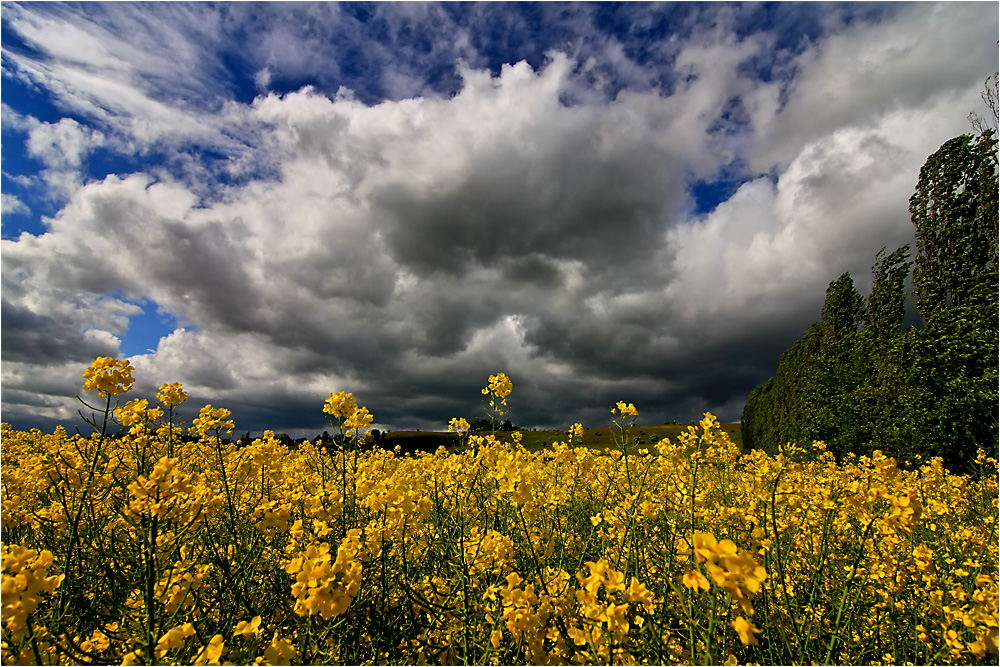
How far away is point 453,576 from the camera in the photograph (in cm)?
317

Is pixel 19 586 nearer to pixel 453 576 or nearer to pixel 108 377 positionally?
pixel 108 377

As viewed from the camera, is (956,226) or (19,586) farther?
(956,226)

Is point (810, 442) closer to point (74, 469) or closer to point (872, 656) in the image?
point (872, 656)

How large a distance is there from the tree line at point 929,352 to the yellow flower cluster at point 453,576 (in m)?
9.99

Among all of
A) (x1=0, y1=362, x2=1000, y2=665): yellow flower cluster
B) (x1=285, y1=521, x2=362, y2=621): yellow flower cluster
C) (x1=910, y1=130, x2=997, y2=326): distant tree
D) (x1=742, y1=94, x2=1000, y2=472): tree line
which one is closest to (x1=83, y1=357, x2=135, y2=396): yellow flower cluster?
(x1=0, y1=362, x2=1000, y2=665): yellow flower cluster

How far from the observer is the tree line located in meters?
11.8

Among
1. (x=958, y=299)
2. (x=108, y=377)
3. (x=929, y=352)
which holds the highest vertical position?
(x=958, y=299)

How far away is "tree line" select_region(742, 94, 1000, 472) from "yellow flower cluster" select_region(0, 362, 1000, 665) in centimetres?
999

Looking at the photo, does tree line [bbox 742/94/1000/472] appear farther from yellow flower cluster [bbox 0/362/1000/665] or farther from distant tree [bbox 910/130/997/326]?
yellow flower cluster [bbox 0/362/1000/665]

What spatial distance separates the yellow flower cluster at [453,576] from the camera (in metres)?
2.00

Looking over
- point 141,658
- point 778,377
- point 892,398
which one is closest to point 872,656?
point 141,658

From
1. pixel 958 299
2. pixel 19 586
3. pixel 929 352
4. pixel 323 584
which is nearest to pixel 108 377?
pixel 19 586

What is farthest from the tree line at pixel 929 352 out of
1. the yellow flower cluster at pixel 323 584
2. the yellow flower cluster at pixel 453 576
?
the yellow flower cluster at pixel 323 584

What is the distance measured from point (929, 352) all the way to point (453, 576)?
15.1m
